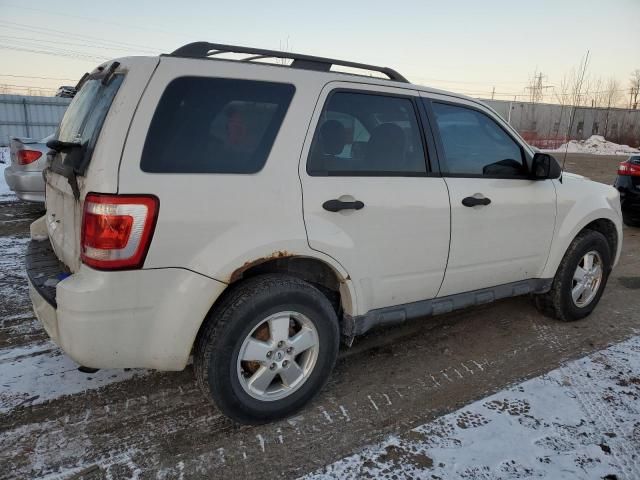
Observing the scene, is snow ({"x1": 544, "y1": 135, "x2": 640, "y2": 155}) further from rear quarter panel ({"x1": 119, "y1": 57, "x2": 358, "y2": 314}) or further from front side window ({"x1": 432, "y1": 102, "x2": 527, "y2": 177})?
rear quarter panel ({"x1": 119, "y1": 57, "x2": 358, "y2": 314})

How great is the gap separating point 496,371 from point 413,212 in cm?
133

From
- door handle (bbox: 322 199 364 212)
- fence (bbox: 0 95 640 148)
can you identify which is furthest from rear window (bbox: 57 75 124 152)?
fence (bbox: 0 95 640 148)

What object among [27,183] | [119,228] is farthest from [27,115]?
[119,228]

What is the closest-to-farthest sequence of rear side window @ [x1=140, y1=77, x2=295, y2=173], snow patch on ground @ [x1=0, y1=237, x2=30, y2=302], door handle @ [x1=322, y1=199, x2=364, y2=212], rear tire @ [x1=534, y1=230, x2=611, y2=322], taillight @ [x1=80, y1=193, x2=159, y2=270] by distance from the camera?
taillight @ [x1=80, y1=193, x2=159, y2=270] → rear side window @ [x1=140, y1=77, x2=295, y2=173] → door handle @ [x1=322, y1=199, x2=364, y2=212] → rear tire @ [x1=534, y1=230, x2=611, y2=322] → snow patch on ground @ [x1=0, y1=237, x2=30, y2=302]

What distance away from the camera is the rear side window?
2.26 m

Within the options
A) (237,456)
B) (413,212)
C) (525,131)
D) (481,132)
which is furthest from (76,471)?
(525,131)

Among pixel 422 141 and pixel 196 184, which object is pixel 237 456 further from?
pixel 422 141

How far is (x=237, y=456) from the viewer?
242 centimetres

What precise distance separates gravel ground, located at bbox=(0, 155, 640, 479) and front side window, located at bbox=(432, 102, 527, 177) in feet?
4.47

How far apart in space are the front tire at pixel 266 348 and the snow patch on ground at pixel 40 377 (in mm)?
969

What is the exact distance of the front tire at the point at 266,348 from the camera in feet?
7.95

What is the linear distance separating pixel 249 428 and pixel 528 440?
4.98ft

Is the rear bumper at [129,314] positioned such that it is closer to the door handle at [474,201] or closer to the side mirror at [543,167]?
the door handle at [474,201]

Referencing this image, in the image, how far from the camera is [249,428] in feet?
8.72
